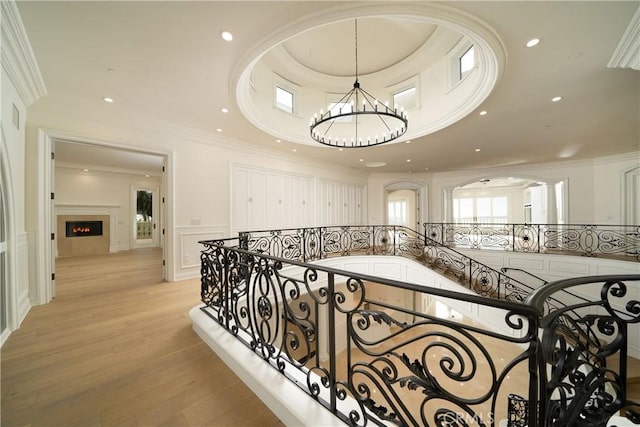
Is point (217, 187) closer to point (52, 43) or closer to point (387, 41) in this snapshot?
point (52, 43)

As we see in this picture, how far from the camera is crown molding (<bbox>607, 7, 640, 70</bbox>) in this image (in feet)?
7.82

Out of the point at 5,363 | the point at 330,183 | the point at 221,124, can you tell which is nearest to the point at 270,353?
the point at 5,363

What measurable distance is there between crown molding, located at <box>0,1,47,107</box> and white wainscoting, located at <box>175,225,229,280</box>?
115 inches

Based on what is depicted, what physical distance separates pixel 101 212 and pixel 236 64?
9711mm

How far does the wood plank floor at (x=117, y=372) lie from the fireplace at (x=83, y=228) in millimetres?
6526

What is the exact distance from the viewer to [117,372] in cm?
219

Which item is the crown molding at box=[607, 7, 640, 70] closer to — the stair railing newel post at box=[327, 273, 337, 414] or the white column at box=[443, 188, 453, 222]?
the stair railing newel post at box=[327, 273, 337, 414]

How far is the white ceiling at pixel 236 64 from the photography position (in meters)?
2.37

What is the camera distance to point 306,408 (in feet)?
5.30

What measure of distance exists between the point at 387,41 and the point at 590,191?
8825mm

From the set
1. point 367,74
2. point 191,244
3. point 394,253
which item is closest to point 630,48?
point 367,74

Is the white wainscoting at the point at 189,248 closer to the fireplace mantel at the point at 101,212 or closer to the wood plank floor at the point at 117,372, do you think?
the wood plank floor at the point at 117,372

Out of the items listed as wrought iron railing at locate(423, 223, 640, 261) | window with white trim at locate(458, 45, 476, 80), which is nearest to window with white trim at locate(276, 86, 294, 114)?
window with white trim at locate(458, 45, 476, 80)

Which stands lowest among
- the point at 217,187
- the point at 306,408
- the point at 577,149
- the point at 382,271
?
the point at 382,271
